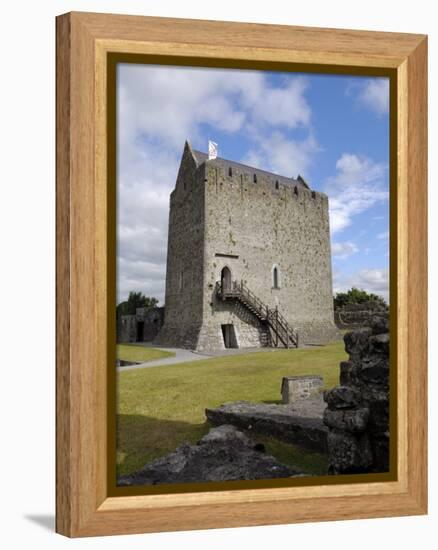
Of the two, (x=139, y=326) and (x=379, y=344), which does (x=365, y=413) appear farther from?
(x=139, y=326)

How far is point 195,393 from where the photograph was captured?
7668 millimetres

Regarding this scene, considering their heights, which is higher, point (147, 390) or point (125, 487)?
point (147, 390)

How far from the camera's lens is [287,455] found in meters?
7.24

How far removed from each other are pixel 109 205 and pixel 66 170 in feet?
1.75

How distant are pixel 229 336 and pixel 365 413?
3.06 m

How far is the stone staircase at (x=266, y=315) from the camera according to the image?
8.46 metres

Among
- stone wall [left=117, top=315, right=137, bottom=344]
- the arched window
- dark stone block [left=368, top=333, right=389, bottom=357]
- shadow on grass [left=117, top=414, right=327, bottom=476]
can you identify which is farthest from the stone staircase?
stone wall [left=117, top=315, right=137, bottom=344]

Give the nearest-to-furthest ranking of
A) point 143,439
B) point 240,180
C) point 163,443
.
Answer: point 143,439, point 163,443, point 240,180

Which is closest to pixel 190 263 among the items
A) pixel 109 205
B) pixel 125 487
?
pixel 109 205

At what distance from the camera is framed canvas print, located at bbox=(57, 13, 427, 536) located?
19.5 ft

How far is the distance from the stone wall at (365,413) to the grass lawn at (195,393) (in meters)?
0.41

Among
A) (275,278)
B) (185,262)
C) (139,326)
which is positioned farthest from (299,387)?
(185,262)

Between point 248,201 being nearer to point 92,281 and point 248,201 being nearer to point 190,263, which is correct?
point 190,263

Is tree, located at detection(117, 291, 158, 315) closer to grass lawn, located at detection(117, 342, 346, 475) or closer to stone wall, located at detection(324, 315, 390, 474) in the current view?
grass lawn, located at detection(117, 342, 346, 475)
